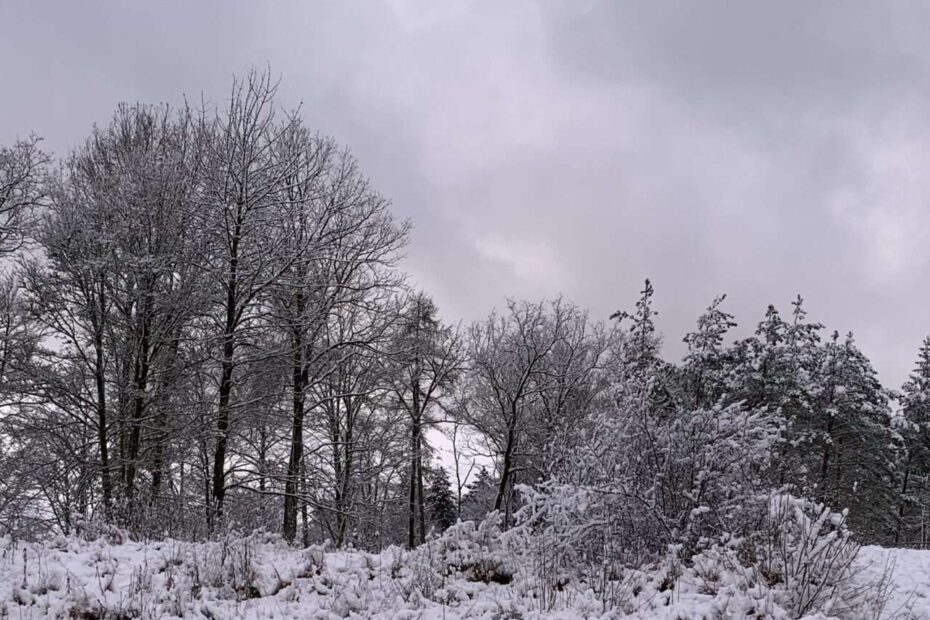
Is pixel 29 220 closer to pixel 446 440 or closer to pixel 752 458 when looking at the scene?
pixel 752 458

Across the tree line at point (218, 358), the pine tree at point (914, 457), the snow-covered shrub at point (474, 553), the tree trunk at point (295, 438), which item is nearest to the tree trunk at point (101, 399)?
the tree line at point (218, 358)

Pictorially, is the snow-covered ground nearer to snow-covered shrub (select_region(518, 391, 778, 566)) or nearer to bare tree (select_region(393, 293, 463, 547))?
snow-covered shrub (select_region(518, 391, 778, 566))

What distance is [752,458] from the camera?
7.32 metres

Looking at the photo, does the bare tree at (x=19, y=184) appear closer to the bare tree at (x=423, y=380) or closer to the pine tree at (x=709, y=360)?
the bare tree at (x=423, y=380)

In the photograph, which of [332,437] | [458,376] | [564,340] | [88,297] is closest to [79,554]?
[88,297]

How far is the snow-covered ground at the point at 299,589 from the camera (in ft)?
16.4

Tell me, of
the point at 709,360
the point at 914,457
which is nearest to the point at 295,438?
the point at 709,360

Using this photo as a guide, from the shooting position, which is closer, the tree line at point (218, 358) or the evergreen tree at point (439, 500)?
the tree line at point (218, 358)

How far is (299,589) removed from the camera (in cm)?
568

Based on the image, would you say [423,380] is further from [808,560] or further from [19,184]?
[808,560]

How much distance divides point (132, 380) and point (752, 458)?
10154mm

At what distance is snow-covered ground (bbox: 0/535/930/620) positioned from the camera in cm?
499

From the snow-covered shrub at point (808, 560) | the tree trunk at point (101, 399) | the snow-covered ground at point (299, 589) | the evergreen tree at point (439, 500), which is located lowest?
the evergreen tree at point (439, 500)

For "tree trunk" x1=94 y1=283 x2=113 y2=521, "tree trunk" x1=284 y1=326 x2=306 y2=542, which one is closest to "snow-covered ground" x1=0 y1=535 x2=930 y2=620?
"tree trunk" x1=94 y1=283 x2=113 y2=521
